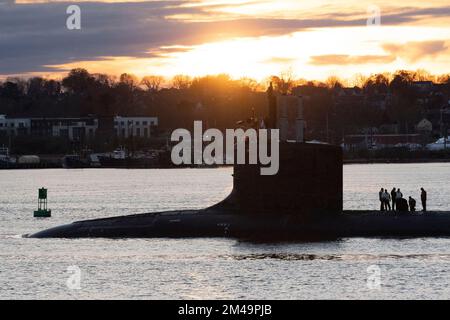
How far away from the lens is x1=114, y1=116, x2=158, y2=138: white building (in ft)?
616

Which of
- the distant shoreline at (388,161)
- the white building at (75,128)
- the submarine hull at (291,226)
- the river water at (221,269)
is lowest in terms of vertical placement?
the river water at (221,269)

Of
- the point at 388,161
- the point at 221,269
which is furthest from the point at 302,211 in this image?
the point at 388,161

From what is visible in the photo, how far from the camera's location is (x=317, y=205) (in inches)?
1462

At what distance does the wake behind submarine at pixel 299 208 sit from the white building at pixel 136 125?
150m

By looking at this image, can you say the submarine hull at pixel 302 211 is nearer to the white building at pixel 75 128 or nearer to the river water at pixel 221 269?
the river water at pixel 221 269

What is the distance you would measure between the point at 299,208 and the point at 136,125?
6019 inches

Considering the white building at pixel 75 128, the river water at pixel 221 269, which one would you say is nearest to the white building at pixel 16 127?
the white building at pixel 75 128

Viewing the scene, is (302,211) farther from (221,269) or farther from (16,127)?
(16,127)

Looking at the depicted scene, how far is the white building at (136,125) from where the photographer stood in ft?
616

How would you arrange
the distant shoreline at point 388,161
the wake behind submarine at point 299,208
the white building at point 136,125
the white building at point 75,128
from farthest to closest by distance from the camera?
the white building at point 136,125 → the white building at point 75,128 → the distant shoreline at point 388,161 → the wake behind submarine at point 299,208

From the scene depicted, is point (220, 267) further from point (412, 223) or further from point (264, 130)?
point (412, 223)

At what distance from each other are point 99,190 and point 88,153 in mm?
74852

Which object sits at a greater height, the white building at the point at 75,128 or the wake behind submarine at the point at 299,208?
the white building at the point at 75,128

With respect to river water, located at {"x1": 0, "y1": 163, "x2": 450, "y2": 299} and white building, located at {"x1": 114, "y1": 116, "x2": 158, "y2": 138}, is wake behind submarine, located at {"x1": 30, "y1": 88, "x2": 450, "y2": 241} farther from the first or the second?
white building, located at {"x1": 114, "y1": 116, "x2": 158, "y2": 138}
